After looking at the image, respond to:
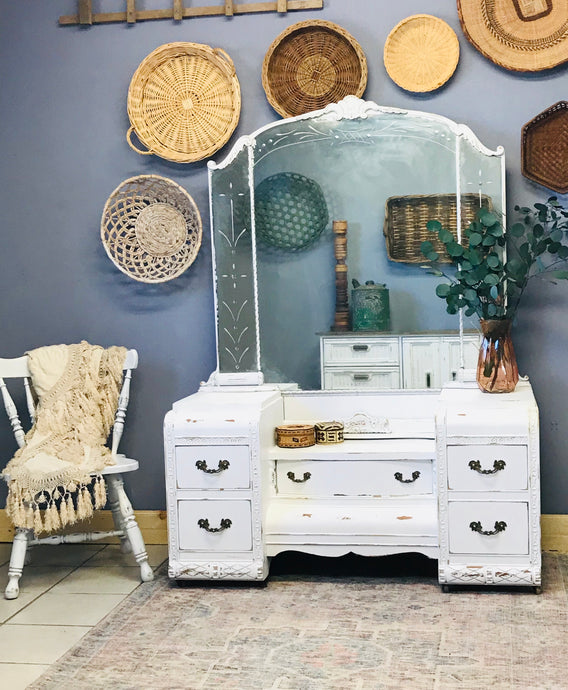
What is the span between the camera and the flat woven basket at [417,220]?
3.45 m

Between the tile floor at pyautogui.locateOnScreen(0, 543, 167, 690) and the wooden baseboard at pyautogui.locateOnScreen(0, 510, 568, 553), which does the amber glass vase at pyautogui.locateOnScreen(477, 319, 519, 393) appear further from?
the tile floor at pyautogui.locateOnScreen(0, 543, 167, 690)

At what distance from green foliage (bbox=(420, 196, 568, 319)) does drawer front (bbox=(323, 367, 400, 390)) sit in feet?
1.18

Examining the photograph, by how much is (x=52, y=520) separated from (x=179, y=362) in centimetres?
90

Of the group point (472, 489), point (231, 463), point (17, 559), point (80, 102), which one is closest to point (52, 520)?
point (17, 559)

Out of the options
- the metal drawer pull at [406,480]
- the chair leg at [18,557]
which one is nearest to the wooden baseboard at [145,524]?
Result: the chair leg at [18,557]

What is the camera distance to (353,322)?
353 cm

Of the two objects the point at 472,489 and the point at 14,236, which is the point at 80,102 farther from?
the point at 472,489

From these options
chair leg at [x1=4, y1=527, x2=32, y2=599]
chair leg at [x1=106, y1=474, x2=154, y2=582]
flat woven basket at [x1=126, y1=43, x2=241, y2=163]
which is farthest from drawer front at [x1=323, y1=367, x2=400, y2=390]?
chair leg at [x1=4, y1=527, x2=32, y2=599]

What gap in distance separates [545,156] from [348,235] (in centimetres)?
81

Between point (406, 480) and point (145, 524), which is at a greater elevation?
point (406, 480)

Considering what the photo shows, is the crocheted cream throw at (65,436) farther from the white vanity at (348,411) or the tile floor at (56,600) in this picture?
the white vanity at (348,411)

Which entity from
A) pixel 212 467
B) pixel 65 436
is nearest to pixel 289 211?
pixel 212 467

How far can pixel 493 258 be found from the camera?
3.24m

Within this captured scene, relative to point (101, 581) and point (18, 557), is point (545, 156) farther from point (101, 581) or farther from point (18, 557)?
point (18, 557)
